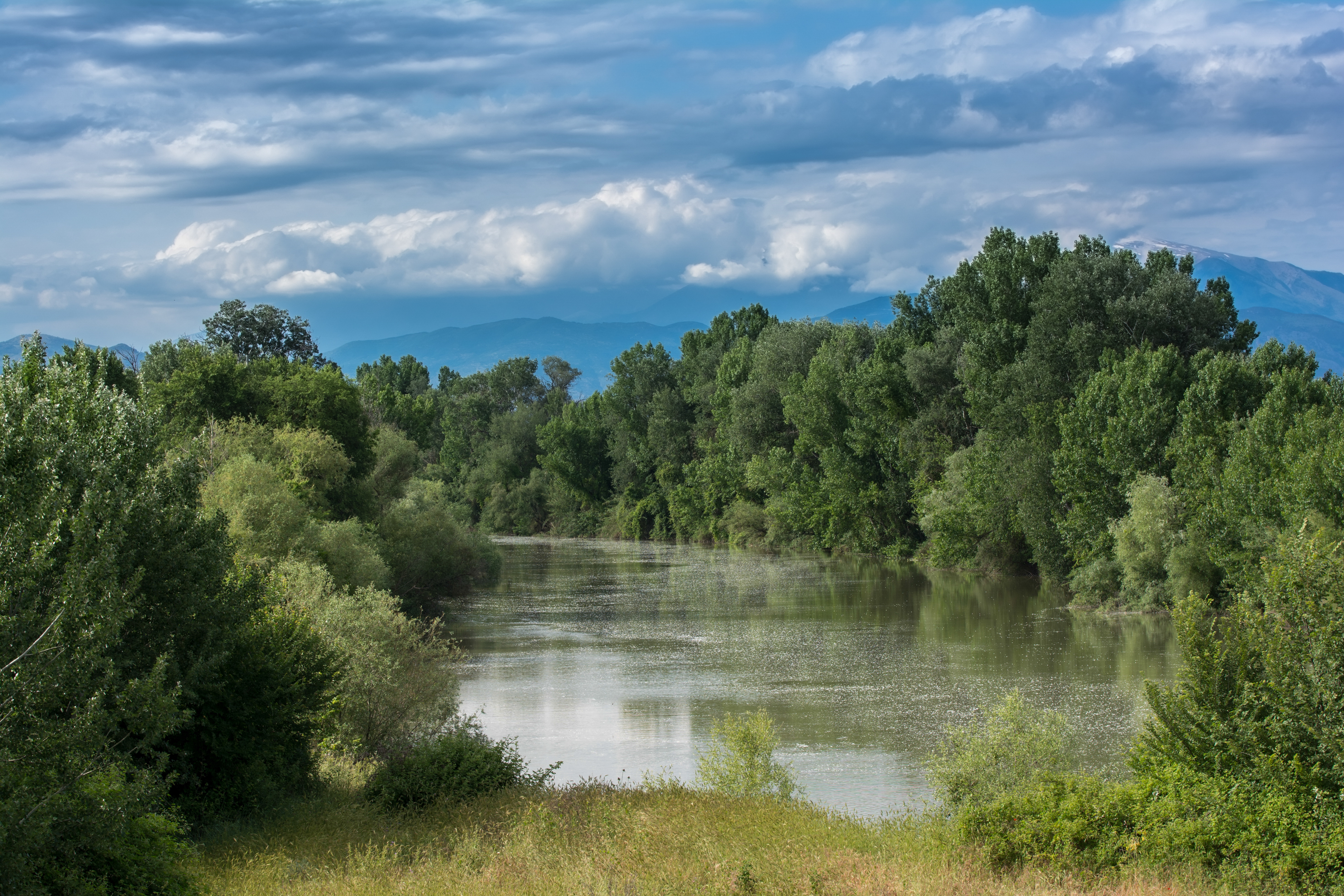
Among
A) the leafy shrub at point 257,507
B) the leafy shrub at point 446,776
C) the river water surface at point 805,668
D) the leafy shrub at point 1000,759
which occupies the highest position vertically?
the leafy shrub at point 257,507

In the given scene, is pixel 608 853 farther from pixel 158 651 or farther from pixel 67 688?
pixel 158 651

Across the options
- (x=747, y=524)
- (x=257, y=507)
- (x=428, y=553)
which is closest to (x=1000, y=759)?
(x=257, y=507)

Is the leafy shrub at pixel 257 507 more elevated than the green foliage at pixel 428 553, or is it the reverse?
the leafy shrub at pixel 257 507

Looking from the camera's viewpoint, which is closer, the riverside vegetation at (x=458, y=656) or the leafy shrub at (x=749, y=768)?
the riverside vegetation at (x=458, y=656)

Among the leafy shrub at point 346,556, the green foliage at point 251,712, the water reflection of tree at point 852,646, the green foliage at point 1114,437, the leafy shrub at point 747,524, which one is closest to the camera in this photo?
the green foliage at point 251,712

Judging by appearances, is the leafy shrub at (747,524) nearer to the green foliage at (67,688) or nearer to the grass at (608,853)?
the grass at (608,853)

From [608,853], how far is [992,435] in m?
49.9

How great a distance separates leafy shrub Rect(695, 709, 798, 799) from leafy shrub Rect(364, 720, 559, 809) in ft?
11.2

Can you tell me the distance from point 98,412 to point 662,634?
3140cm

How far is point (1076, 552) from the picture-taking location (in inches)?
2089

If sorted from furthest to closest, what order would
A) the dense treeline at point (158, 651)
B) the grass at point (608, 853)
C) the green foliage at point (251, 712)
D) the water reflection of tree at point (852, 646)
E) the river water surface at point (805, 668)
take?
1. the water reflection of tree at point (852, 646)
2. the river water surface at point (805, 668)
3. the green foliage at point (251, 712)
4. the grass at point (608, 853)
5. the dense treeline at point (158, 651)

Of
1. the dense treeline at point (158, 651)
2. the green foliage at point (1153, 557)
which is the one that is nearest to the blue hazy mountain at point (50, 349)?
the dense treeline at point (158, 651)

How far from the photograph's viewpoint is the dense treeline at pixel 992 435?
44750mm

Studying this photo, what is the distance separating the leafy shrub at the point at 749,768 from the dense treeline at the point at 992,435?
25.5 m
